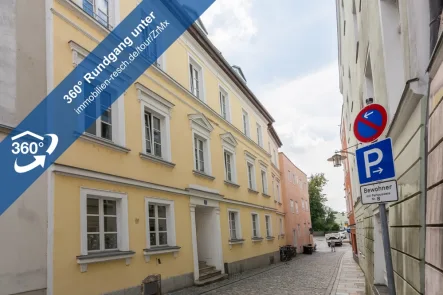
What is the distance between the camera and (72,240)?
8.56 m

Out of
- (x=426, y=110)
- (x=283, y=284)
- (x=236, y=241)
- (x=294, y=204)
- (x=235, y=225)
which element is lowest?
(x=283, y=284)

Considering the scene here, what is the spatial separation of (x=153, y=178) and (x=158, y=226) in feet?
Answer: 5.31

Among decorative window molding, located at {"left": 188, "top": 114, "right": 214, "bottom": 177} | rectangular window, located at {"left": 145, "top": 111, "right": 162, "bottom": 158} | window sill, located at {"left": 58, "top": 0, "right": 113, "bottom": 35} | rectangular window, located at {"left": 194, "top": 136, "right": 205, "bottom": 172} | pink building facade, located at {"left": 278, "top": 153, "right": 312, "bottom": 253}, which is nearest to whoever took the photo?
window sill, located at {"left": 58, "top": 0, "right": 113, "bottom": 35}

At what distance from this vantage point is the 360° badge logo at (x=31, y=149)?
7672 millimetres

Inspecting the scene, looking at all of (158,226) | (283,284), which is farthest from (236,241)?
(158,226)

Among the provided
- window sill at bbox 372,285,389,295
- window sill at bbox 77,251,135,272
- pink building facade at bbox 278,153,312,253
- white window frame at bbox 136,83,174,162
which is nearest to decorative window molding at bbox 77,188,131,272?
window sill at bbox 77,251,135,272

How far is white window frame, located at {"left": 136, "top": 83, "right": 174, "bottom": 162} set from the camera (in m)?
12.1

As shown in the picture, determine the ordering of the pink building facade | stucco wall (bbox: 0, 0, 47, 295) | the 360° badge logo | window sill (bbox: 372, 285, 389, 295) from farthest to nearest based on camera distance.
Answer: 1. the pink building facade
2. the 360° badge logo
3. stucco wall (bbox: 0, 0, 47, 295)
4. window sill (bbox: 372, 285, 389, 295)

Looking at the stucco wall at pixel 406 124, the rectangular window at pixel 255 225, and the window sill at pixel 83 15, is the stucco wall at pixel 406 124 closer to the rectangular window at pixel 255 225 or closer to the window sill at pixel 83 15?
the window sill at pixel 83 15

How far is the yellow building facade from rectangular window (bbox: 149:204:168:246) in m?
0.04

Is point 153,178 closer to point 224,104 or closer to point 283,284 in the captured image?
point 283,284

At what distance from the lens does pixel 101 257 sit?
30.2 feet

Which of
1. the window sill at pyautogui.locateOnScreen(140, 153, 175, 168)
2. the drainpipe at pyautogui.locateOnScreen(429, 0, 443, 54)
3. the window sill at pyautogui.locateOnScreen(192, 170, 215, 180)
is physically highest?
the window sill at pyautogui.locateOnScreen(140, 153, 175, 168)

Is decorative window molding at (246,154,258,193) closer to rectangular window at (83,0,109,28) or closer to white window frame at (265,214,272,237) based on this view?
white window frame at (265,214,272,237)
